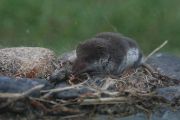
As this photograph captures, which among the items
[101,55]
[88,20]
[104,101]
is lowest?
[104,101]

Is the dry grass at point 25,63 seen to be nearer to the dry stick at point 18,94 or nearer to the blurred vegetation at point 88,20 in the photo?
the dry stick at point 18,94

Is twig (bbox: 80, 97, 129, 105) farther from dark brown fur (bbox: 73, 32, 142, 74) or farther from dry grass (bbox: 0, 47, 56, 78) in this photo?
dry grass (bbox: 0, 47, 56, 78)

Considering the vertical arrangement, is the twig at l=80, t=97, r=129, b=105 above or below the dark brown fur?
below

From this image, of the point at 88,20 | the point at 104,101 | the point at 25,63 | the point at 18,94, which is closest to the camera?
the point at 18,94

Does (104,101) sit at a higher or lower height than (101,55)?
lower

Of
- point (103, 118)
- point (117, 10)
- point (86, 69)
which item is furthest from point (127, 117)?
point (117, 10)

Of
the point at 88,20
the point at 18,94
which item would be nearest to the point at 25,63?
the point at 18,94

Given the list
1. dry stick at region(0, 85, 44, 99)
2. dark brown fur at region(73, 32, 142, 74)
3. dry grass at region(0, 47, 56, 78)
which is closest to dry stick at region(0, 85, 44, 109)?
dry stick at region(0, 85, 44, 99)

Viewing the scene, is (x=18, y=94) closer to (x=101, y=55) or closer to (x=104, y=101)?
(x=104, y=101)

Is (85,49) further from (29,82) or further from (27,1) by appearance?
(27,1)
